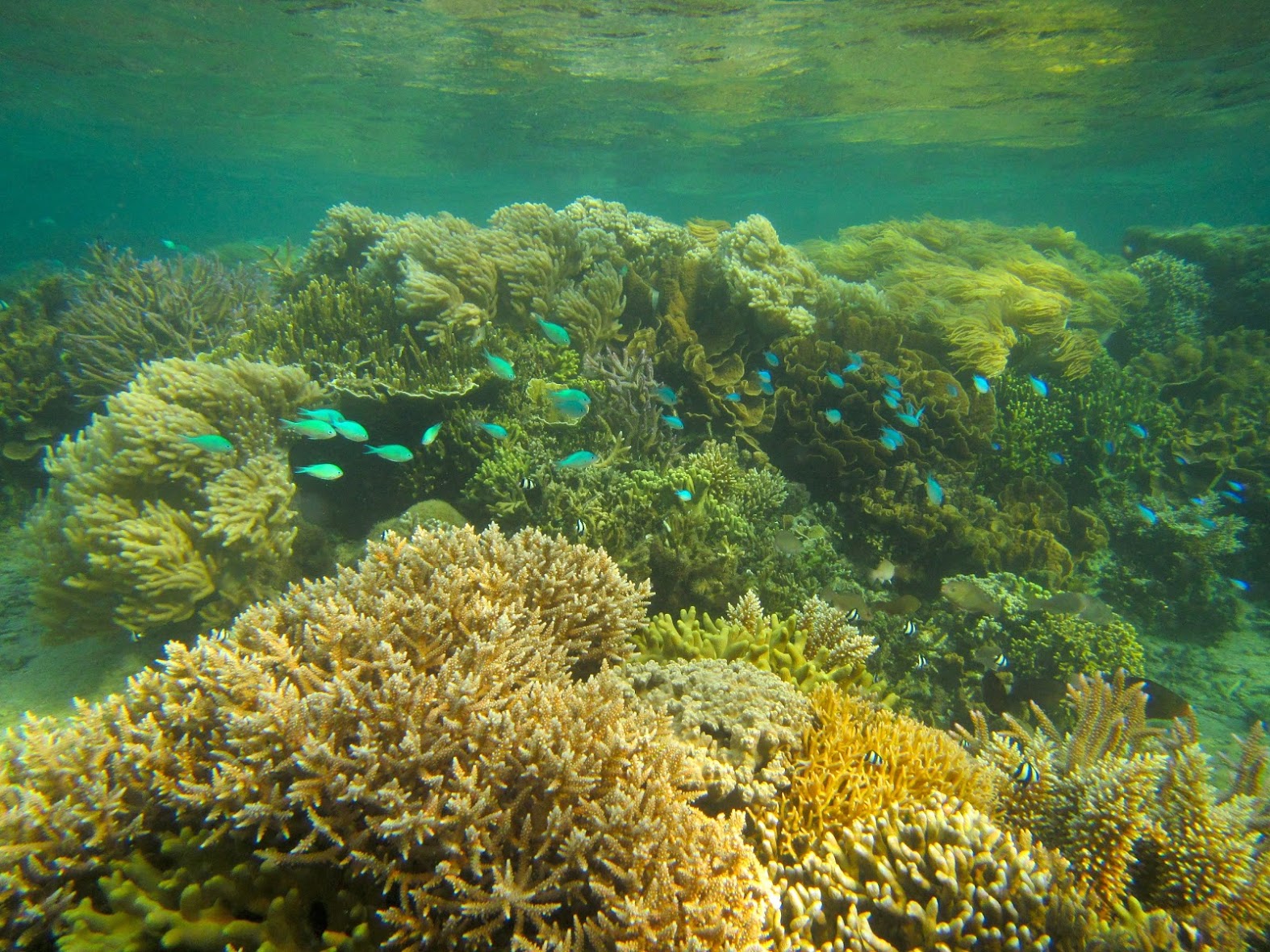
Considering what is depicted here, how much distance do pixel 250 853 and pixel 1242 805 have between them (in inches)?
200

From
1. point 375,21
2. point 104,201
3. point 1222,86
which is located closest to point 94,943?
point 375,21

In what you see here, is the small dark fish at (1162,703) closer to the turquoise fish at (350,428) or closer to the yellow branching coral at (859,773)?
the yellow branching coral at (859,773)

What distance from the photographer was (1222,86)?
2434 cm

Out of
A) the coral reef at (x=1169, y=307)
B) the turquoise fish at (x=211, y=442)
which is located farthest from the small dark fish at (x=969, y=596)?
the coral reef at (x=1169, y=307)

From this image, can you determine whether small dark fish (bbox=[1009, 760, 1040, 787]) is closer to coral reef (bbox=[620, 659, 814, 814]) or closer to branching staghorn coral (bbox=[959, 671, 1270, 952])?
branching staghorn coral (bbox=[959, 671, 1270, 952])

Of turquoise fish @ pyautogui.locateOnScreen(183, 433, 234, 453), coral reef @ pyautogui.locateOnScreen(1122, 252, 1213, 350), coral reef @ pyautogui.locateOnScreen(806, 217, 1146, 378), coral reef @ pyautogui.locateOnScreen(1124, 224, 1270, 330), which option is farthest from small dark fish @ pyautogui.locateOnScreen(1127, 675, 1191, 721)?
coral reef @ pyautogui.locateOnScreen(1124, 224, 1270, 330)

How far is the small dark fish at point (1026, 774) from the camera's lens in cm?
352

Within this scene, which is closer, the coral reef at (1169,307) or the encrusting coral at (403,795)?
the encrusting coral at (403,795)

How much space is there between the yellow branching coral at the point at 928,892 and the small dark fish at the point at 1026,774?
0.74 m

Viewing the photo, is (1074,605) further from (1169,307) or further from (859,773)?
(1169,307)

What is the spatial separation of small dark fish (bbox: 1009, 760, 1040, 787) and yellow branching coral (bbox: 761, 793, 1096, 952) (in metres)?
0.74

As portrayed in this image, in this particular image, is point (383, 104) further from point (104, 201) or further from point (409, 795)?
point (104, 201)

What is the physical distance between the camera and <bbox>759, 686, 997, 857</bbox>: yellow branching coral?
312 centimetres

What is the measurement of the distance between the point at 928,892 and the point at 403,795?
2.42 metres
